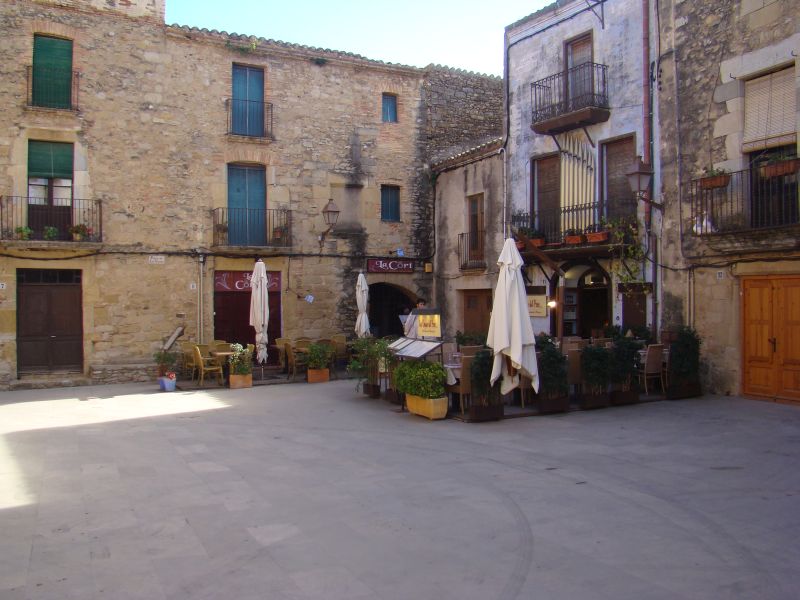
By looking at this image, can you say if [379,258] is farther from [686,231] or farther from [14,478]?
[14,478]

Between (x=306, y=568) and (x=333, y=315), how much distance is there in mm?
13994

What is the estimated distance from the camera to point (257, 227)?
56.7 feet

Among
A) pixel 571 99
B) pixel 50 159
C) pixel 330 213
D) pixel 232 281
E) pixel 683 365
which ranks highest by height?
pixel 571 99

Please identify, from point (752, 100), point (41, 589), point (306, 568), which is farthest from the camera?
point (752, 100)

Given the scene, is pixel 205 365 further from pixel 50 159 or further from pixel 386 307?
pixel 386 307

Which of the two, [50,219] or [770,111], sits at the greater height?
[770,111]

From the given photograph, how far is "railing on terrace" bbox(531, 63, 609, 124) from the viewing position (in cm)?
1378

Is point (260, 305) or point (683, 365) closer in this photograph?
point (683, 365)

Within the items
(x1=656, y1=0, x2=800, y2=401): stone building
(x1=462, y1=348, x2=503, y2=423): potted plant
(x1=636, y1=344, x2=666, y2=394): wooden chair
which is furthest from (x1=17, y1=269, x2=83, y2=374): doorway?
(x1=656, y1=0, x2=800, y2=401): stone building

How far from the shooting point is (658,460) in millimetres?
7152

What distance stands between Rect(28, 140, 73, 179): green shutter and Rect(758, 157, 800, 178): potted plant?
14143 mm

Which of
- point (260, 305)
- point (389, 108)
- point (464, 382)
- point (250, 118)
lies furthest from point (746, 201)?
point (250, 118)

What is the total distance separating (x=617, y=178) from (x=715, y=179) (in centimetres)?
282

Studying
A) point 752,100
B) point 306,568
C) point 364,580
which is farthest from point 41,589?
point 752,100
